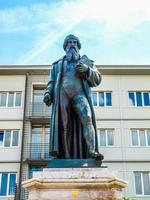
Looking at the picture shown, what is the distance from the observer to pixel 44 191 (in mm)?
5277

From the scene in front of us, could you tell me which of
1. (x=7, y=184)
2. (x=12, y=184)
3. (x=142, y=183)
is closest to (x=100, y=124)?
(x=142, y=183)

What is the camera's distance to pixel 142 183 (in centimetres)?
2623

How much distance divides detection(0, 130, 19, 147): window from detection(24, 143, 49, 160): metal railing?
969 millimetres

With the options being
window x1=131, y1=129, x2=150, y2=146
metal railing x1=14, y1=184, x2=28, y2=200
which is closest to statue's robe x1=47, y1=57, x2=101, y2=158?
metal railing x1=14, y1=184, x2=28, y2=200

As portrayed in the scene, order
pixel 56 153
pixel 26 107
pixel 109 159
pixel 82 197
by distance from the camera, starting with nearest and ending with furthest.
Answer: pixel 82 197
pixel 56 153
pixel 109 159
pixel 26 107

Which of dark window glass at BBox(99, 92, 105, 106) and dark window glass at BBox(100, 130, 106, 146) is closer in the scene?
dark window glass at BBox(100, 130, 106, 146)

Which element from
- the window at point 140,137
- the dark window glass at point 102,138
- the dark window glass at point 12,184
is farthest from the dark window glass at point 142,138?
the dark window glass at point 12,184

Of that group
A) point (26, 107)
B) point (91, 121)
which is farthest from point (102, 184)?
point (26, 107)

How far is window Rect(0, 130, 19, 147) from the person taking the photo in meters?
27.9

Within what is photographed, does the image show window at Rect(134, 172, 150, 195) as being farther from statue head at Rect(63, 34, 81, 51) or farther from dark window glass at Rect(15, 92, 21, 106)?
statue head at Rect(63, 34, 81, 51)

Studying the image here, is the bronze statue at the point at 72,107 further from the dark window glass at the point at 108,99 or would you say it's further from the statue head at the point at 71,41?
the dark window glass at the point at 108,99

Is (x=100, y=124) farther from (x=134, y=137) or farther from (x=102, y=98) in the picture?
(x=134, y=137)

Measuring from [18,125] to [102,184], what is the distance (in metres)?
23.7

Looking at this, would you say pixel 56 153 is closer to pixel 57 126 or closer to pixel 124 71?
pixel 57 126
